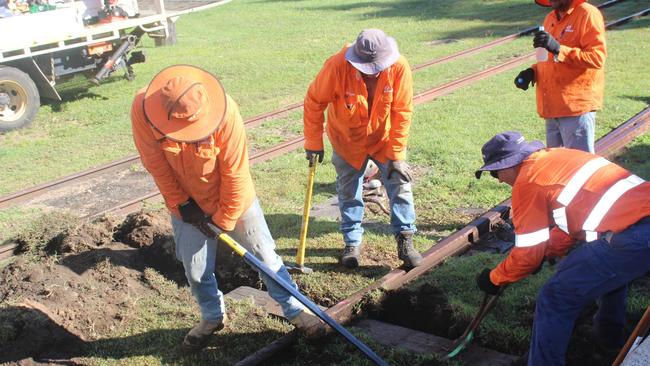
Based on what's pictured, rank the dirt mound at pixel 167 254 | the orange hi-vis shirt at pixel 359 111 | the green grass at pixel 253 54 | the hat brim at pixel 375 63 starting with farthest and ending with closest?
the green grass at pixel 253 54
the dirt mound at pixel 167 254
the orange hi-vis shirt at pixel 359 111
the hat brim at pixel 375 63

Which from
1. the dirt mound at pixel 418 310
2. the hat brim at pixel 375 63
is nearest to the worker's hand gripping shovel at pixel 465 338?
the dirt mound at pixel 418 310

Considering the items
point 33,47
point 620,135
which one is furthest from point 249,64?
point 620,135

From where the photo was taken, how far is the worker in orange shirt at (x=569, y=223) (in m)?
3.52

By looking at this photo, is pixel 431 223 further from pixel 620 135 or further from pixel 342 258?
pixel 620 135

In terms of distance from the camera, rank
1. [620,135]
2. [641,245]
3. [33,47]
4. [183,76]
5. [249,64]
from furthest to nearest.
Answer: [249,64] < [33,47] < [620,135] < [183,76] < [641,245]

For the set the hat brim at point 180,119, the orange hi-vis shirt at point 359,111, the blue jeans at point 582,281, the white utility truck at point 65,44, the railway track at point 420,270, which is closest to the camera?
→ the blue jeans at point 582,281

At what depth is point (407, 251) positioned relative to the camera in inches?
222

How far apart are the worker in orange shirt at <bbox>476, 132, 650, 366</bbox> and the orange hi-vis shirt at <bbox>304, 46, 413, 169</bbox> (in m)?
1.56

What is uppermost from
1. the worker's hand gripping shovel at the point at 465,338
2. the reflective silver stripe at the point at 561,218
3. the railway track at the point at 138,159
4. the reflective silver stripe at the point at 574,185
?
the reflective silver stripe at the point at 574,185

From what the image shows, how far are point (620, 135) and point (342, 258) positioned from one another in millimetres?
4468

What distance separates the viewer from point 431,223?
674 centimetres

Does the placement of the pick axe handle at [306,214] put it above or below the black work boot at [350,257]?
above

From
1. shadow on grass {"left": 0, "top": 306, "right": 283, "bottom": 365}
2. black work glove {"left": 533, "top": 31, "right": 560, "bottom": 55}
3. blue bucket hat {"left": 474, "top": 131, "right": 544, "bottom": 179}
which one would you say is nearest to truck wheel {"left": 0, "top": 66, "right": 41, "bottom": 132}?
shadow on grass {"left": 0, "top": 306, "right": 283, "bottom": 365}

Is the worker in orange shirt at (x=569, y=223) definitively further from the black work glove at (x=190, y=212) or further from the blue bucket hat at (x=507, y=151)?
the black work glove at (x=190, y=212)
